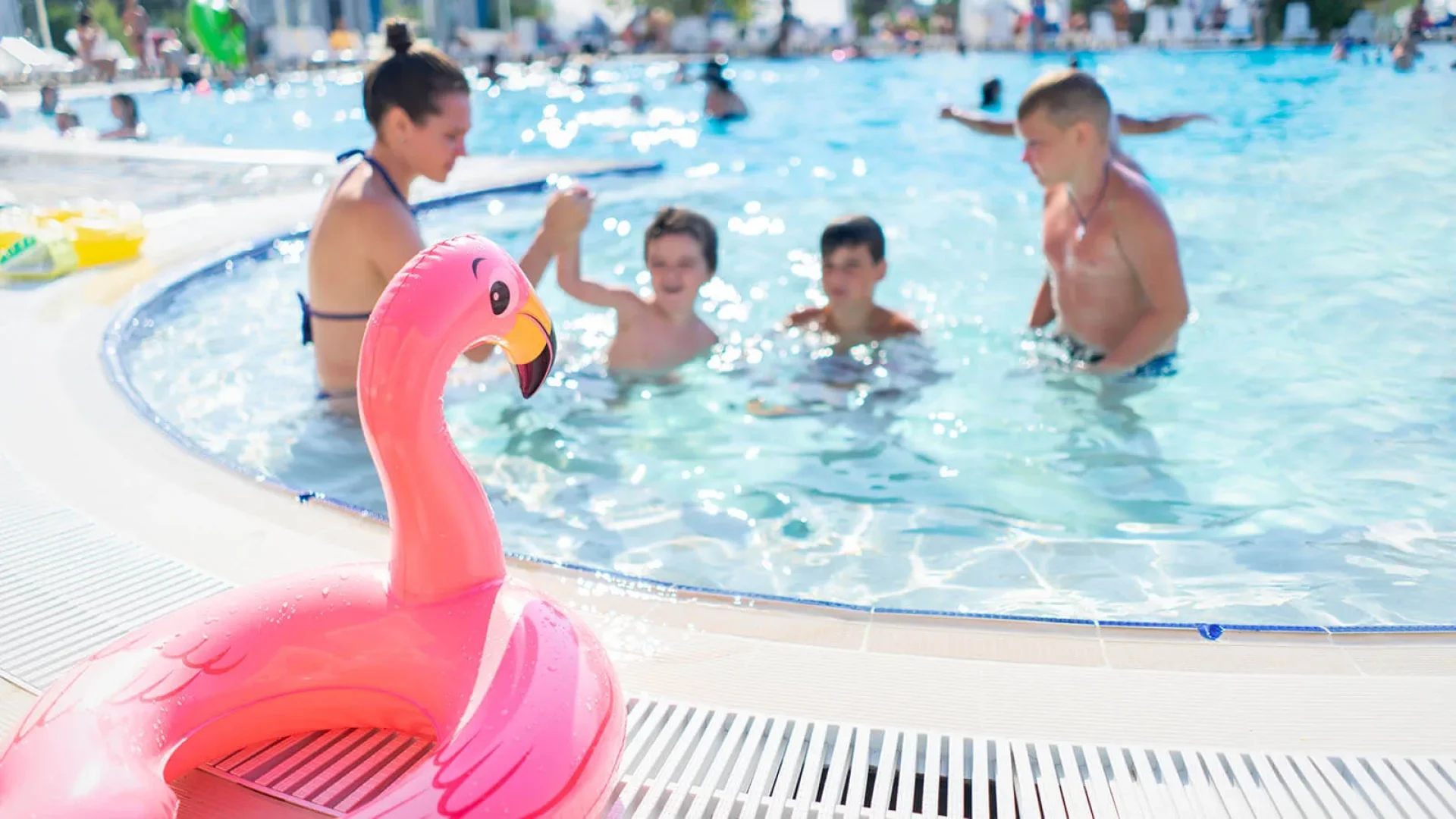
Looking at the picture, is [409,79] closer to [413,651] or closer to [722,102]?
[413,651]

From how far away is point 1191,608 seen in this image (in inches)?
109

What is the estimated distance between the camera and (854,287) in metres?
4.68

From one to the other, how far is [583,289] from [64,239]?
2.90 m

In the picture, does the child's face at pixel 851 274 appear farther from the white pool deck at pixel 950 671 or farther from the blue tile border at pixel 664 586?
the white pool deck at pixel 950 671

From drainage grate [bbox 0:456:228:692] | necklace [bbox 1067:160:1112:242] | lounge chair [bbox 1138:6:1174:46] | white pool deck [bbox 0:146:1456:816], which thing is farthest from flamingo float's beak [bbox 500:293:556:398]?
lounge chair [bbox 1138:6:1174:46]

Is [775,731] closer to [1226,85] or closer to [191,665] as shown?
[191,665]

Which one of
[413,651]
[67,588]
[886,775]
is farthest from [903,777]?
[67,588]

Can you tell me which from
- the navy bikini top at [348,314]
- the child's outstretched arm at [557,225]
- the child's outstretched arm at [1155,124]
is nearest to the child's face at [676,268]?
the child's outstretched arm at [557,225]

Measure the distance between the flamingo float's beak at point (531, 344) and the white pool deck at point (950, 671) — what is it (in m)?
0.60

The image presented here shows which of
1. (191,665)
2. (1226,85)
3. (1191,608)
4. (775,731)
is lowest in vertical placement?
(1191,608)

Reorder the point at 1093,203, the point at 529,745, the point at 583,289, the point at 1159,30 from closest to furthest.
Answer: the point at 529,745
the point at 1093,203
the point at 583,289
the point at 1159,30

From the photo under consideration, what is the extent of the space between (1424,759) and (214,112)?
18492 mm

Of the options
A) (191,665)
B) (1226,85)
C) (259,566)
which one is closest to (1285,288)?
(259,566)

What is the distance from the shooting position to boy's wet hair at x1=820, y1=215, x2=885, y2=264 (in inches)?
181
